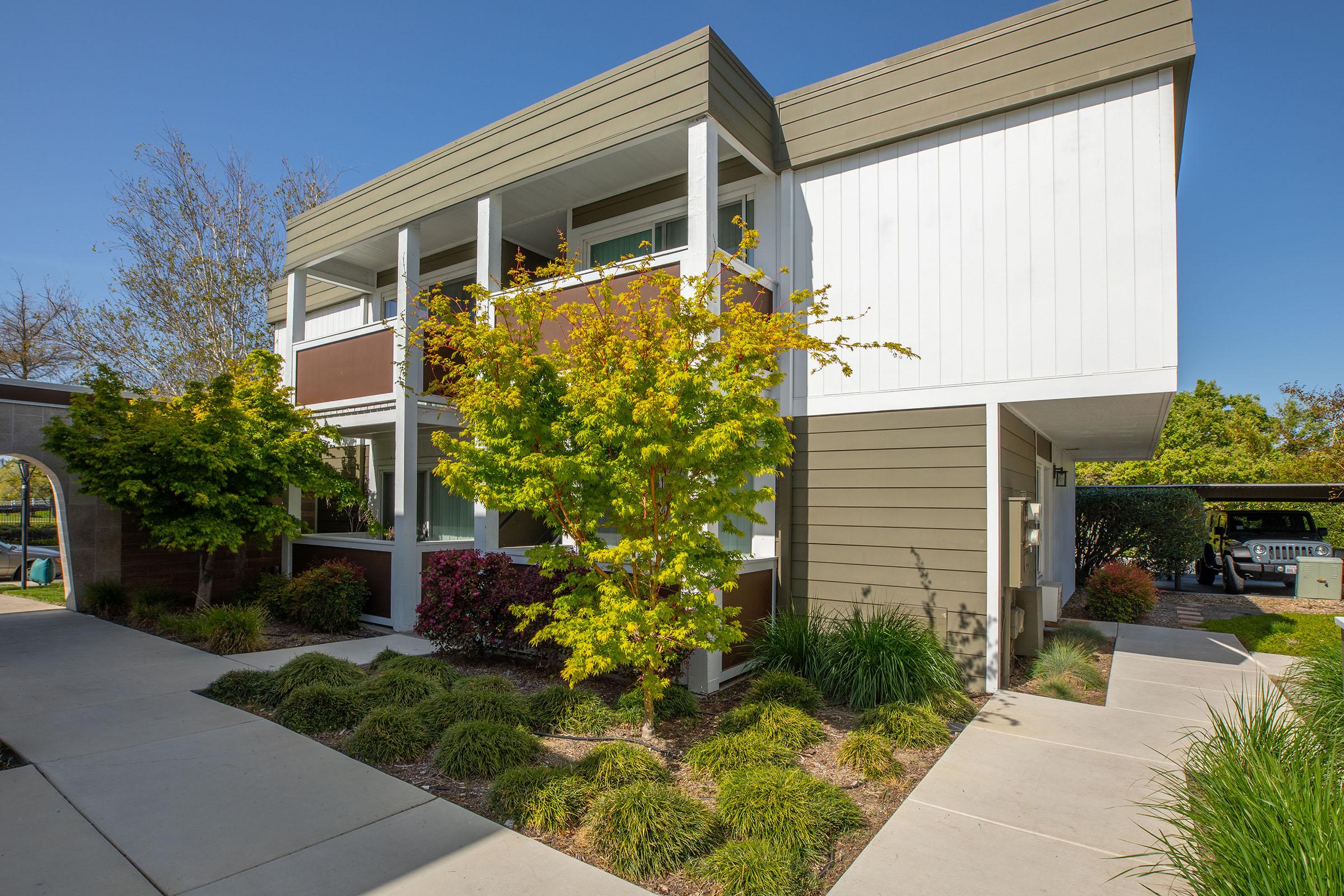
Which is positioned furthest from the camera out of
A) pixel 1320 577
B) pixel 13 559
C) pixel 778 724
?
pixel 13 559

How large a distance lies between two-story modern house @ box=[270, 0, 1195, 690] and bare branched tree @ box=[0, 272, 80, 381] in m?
21.0

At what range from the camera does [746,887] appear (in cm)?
325

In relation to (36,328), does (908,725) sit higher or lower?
lower

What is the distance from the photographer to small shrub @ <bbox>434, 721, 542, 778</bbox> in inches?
183

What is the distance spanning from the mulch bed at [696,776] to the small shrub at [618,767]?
236 mm

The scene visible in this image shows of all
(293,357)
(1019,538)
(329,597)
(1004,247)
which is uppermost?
(1004,247)

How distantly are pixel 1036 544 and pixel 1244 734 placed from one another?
13.6 feet

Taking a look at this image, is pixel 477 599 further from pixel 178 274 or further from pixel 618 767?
pixel 178 274

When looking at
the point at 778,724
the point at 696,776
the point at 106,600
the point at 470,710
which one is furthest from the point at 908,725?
the point at 106,600

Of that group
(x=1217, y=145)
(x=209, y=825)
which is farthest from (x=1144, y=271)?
(x=209, y=825)

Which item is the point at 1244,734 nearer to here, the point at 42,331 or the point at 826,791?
the point at 826,791

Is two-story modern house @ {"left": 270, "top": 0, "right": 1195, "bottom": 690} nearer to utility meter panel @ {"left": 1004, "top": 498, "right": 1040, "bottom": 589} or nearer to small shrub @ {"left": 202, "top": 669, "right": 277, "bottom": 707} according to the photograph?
utility meter panel @ {"left": 1004, "top": 498, "right": 1040, "bottom": 589}

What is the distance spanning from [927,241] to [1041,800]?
523cm

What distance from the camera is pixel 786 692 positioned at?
6.12 m
